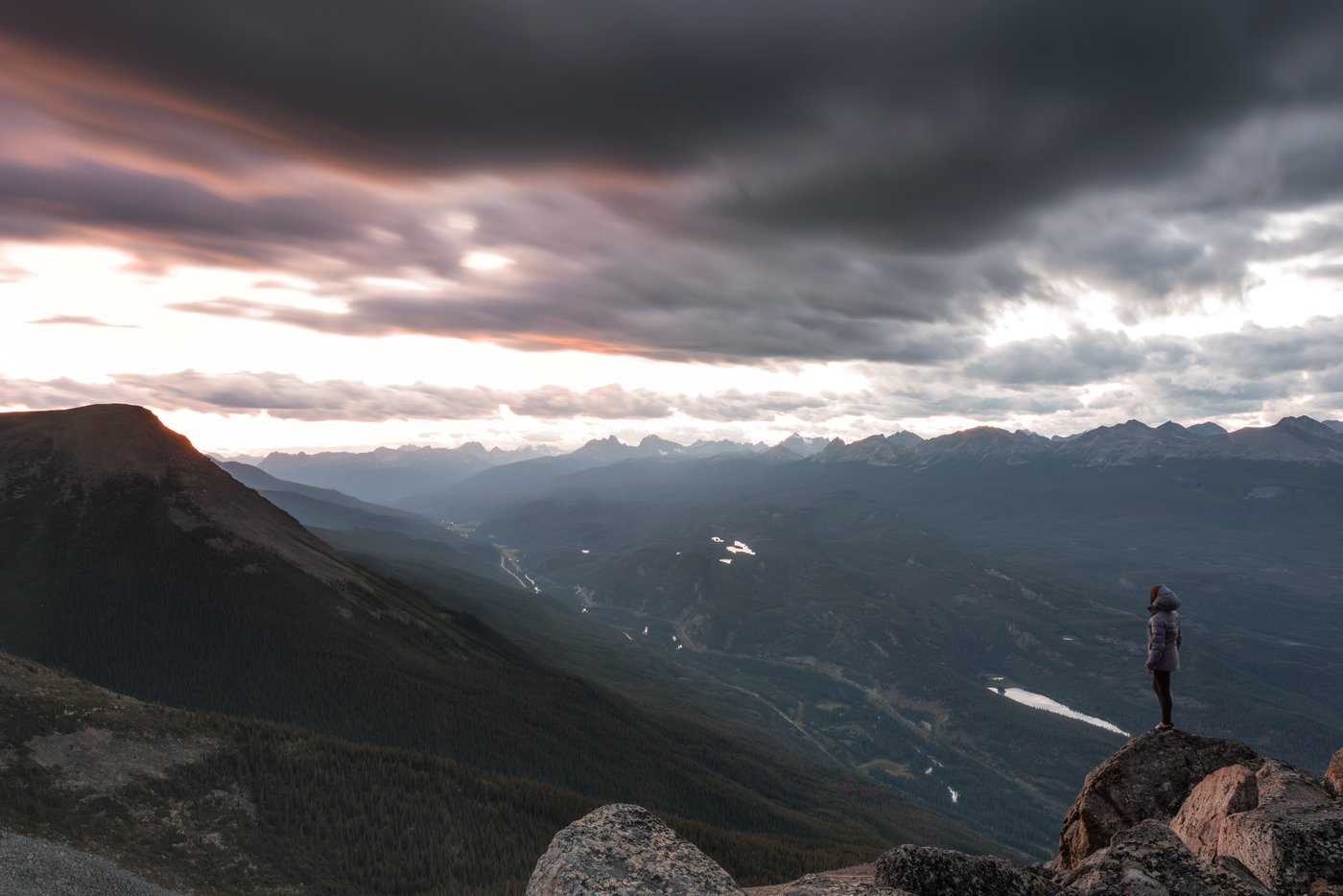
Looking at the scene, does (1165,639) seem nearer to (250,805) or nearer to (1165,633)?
(1165,633)

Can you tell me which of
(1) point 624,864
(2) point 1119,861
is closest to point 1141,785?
(2) point 1119,861

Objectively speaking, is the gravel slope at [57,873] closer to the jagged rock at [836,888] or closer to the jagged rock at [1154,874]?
the jagged rock at [836,888]

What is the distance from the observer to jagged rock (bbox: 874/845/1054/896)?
62.0 feet

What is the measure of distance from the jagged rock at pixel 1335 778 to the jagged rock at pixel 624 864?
953 inches

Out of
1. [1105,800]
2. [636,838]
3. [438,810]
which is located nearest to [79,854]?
[438,810]

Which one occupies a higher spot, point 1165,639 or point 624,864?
point 1165,639

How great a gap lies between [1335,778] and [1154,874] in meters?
15.9

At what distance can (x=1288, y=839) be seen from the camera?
19328 millimetres

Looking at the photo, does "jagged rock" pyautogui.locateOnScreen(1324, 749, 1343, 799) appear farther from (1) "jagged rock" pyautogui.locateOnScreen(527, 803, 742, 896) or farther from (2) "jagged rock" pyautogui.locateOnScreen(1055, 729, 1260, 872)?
(1) "jagged rock" pyautogui.locateOnScreen(527, 803, 742, 896)

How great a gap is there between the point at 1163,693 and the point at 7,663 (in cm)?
14952

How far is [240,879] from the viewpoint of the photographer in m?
89.4

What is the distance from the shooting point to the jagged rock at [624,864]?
53.4 ft

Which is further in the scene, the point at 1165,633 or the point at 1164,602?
the point at 1164,602

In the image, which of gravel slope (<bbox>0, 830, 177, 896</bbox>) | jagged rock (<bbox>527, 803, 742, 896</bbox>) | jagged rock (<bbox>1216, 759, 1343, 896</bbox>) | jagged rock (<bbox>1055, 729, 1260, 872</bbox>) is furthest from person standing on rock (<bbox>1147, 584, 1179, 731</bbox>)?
gravel slope (<bbox>0, 830, 177, 896</bbox>)
